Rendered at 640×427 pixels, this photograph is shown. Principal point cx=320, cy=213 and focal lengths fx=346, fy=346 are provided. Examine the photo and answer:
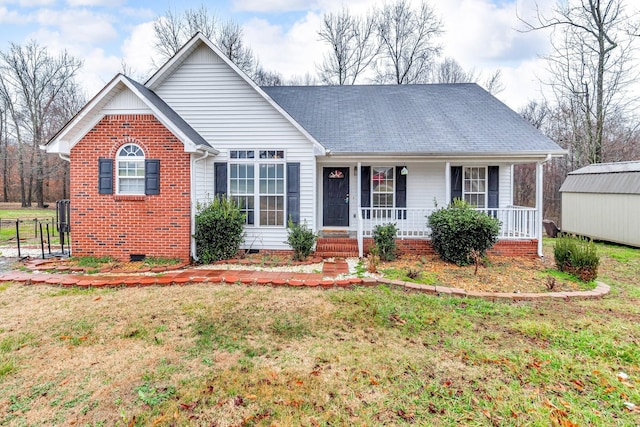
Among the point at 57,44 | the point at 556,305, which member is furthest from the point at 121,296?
the point at 57,44

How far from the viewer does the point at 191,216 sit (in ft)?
27.6

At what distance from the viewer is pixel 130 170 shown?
326 inches

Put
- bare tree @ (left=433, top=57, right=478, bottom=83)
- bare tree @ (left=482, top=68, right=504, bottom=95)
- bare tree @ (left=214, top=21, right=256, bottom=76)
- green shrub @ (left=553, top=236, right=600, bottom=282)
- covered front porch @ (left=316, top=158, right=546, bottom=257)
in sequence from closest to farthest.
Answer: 1. green shrub @ (left=553, top=236, right=600, bottom=282)
2. covered front porch @ (left=316, top=158, right=546, bottom=257)
3. bare tree @ (left=482, top=68, right=504, bottom=95)
4. bare tree @ (left=214, top=21, right=256, bottom=76)
5. bare tree @ (left=433, top=57, right=478, bottom=83)

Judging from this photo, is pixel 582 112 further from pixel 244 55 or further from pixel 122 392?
pixel 122 392

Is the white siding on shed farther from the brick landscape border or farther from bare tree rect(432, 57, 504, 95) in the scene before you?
bare tree rect(432, 57, 504, 95)

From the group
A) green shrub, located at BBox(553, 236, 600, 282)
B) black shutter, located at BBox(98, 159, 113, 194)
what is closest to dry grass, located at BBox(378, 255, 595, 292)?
green shrub, located at BBox(553, 236, 600, 282)

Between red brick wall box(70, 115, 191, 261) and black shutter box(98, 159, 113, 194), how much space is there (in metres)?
0.11

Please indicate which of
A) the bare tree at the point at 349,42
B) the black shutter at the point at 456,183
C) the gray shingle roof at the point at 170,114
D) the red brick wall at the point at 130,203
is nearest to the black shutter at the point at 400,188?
the black shutter at the point at 456,183

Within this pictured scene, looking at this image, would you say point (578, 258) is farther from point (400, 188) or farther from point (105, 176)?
point (105, 176)

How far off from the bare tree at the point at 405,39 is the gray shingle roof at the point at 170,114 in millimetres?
18045

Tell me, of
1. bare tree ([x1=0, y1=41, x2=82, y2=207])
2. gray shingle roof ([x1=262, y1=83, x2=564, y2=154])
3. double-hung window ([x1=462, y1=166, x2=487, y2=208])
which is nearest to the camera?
gray shingle roof ([x1=262, y1=83, x2=564, y2=154])

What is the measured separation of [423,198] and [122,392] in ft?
31.2

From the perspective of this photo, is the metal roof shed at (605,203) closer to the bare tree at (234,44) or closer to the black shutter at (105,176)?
the black shutter at (105,176)

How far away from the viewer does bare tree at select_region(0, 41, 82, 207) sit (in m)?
29.7
